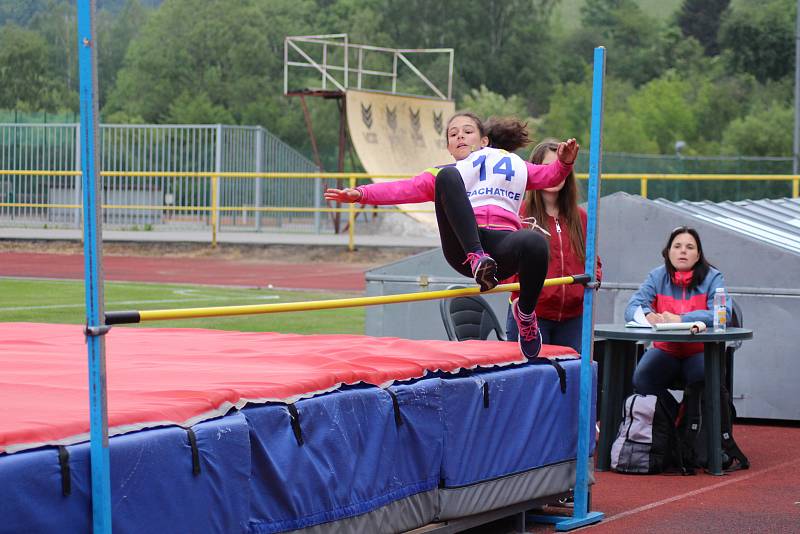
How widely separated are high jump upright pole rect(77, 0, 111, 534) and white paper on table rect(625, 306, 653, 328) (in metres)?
4.59

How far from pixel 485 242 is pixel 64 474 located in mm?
2820

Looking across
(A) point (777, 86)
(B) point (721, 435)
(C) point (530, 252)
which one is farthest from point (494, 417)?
(A) point (777, 86)

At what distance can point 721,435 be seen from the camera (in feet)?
25.7

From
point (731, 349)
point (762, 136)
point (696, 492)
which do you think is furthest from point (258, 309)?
point (762, 136)

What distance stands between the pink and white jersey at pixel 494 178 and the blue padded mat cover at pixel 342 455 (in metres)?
1.13

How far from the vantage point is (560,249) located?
24.4 feet

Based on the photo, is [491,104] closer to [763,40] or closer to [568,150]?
[763,40]

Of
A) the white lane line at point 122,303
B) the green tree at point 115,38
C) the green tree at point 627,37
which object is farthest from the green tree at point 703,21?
the white lane line at point 122,303

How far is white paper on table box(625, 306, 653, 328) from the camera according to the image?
7.90m

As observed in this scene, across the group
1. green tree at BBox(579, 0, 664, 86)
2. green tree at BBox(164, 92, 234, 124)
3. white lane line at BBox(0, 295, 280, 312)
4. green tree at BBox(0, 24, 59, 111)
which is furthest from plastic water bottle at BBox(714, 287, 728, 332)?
green tree at BBox(579, 0, 664, 86)

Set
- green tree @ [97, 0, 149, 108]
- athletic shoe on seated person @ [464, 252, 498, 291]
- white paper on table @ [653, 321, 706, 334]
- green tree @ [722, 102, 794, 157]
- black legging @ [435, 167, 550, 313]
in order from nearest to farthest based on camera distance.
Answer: athletic shoe on seated person @ [464, 252, 498, 291], black legging @ [435, 167, 550, 313], white paper on table @ [653, 321, 706, 334], green tree @ [722, 102, 794, 157], green tree @ [97, 0, 149, 108]

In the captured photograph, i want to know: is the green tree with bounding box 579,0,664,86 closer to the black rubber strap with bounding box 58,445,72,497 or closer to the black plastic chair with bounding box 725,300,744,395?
the black plastic chair with bounding box 725,300,744,395

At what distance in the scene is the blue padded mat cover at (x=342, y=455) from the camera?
15.1 ft

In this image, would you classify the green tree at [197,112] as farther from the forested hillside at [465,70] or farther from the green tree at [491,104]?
the green tree at [491,104]
